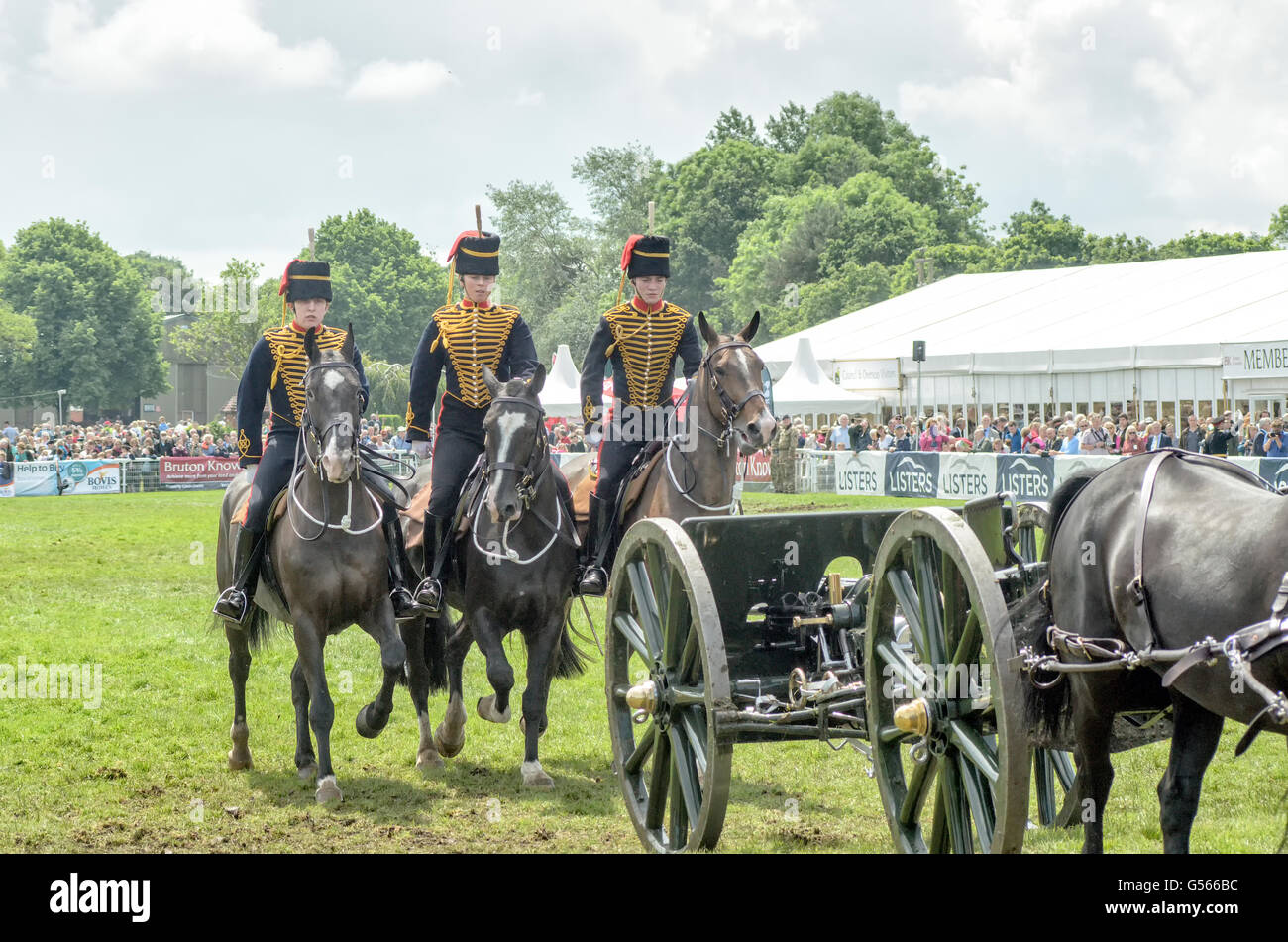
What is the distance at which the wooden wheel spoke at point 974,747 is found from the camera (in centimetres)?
441

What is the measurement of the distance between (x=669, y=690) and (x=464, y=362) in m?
3.53

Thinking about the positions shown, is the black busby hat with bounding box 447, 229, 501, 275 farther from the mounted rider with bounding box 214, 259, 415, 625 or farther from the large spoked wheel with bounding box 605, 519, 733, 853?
the large spoked wheel with bounding box 605, 519, 733, 853

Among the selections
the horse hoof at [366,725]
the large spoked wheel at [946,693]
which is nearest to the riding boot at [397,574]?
the horse hoof at [366,725]

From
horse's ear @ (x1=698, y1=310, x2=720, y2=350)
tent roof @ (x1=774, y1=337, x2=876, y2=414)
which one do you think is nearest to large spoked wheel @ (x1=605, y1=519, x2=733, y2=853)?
horse's ear @ (x1=698, y1=310, x2=720, y2=350)

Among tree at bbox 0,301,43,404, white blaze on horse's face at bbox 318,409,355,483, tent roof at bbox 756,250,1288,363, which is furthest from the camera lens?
tree at bbox 0,301,43,404

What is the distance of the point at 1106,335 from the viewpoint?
3344 centimetres

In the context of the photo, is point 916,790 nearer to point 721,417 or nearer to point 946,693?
point 946,693

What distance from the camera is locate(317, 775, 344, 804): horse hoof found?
7579 millimetres

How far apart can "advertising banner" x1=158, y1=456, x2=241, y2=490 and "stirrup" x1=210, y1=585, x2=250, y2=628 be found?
3140 cm

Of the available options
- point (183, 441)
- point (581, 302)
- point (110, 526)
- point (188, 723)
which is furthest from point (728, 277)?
point (188, 723)

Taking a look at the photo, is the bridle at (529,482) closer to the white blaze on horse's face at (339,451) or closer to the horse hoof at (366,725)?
the white blaze on horse's face at (339,451)

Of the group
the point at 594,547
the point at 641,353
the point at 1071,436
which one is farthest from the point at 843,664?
the point at 1071,436

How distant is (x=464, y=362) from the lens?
29.0 feet

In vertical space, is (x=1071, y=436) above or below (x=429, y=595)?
above
